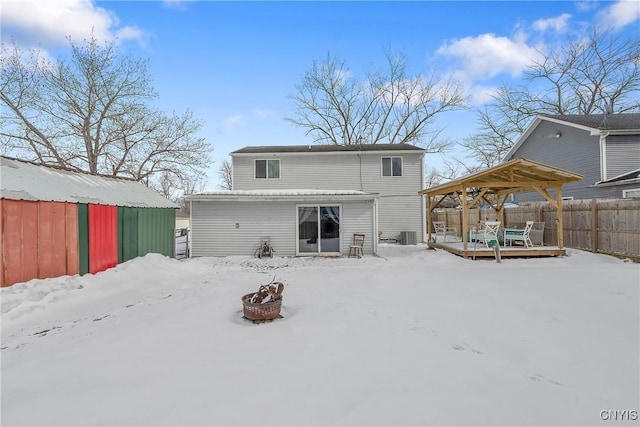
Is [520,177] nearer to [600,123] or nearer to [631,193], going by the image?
[631,193]

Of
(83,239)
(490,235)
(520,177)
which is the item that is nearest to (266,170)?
(83,239)

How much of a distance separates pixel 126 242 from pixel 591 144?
64.4ft

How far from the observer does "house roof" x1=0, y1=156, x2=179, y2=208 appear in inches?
226

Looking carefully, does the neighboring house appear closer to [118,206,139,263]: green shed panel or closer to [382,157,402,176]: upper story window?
[382,157,402,176]: upper story window

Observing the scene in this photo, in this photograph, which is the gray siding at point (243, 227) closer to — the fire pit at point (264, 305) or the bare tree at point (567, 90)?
the fire pit at point (264, 305)

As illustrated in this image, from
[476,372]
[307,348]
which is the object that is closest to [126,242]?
[307,348]

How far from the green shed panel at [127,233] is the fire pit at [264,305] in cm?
547

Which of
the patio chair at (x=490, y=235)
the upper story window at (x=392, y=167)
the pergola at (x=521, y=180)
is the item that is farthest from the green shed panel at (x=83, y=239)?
the upper story window at (x=392, y=167)

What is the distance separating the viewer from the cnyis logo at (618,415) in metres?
2.42

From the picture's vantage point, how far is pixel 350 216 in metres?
11.2

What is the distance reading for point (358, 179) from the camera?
605 inches

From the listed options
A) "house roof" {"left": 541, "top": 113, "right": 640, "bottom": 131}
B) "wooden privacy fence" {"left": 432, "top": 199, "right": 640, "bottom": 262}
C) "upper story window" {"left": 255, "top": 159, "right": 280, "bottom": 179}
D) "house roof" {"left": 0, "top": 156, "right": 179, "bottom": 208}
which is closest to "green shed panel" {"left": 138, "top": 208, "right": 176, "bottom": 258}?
"house roof" {"left": 0, "top": 156, "right": 179, "bottom": 208}

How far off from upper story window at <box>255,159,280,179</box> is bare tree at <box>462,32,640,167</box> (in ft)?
61.0

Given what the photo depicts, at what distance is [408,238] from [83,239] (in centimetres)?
1259
